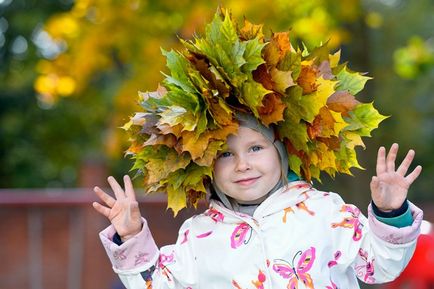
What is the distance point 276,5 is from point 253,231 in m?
→ 4.46

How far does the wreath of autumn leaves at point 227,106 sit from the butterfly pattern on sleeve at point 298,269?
0.32 metres

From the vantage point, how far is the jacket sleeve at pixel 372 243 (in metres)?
3.03

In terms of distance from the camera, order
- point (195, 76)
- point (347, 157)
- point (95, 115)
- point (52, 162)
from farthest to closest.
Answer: point (52, 162), point (95, 115), point (347, 157), point (195, 76)

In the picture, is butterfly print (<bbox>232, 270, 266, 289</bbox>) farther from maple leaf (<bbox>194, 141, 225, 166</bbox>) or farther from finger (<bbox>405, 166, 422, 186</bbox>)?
finger (<bbox>405, 166, 422, 186</bbox>)

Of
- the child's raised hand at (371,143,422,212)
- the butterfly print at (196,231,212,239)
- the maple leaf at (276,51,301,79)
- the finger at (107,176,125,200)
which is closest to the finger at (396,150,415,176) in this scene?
the child's raised hand at (371,143,422,212)

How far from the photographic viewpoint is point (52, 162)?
18.2 meters

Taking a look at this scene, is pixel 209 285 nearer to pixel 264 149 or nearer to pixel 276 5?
pixel 264 149

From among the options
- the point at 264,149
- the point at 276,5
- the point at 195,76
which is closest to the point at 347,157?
the point at 264,149

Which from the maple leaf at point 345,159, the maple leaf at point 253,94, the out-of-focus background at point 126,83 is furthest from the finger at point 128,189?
the out-of-focus background at point 126,83

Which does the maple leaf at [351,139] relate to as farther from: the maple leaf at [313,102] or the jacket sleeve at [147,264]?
the jacket sleeve at [147,264]

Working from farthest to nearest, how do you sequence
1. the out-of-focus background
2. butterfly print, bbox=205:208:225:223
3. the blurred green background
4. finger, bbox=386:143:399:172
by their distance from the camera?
the blurred green background
the out-of-focus background
butterfly print, bbox=205:208:225:223
finger, bbox=386:143:399:172

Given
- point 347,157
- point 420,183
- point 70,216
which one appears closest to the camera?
point 347,157

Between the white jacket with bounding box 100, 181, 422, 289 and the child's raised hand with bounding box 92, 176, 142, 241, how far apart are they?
0.04 metres

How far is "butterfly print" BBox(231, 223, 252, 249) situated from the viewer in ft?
10.2
